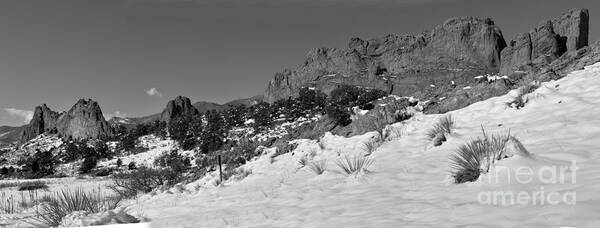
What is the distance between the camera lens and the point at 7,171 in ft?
191

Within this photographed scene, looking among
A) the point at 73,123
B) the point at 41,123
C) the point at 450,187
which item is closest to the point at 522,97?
the point at 450,187

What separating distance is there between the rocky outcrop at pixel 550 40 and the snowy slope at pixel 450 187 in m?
112

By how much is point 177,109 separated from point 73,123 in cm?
→ 4172

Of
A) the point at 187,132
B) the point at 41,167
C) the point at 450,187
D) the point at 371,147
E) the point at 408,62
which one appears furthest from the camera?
the point at 408,62

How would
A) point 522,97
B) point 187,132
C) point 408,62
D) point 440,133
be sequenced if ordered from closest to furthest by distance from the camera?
point 440,133 → point 522,97 → point 187,132 → point 408,62

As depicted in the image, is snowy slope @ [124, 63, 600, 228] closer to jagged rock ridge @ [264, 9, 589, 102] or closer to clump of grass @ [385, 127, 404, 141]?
clump of grass @ [385, 127, 404, 141]

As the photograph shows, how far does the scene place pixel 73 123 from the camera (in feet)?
448

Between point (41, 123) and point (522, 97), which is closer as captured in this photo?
point (522, 97)

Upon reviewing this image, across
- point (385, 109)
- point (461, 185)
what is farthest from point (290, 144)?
point (461, 185)

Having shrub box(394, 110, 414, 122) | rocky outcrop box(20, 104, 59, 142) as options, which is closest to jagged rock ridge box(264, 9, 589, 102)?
rocky outcrop box(20, 104, 59, 142)

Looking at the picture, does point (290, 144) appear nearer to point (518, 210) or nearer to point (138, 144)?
point (518, 210)

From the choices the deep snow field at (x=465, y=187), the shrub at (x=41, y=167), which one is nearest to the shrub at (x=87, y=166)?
the shrub at (x=41, y=167)

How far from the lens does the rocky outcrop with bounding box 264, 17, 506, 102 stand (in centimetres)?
12375

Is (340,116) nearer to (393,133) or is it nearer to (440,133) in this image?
(393,133)
